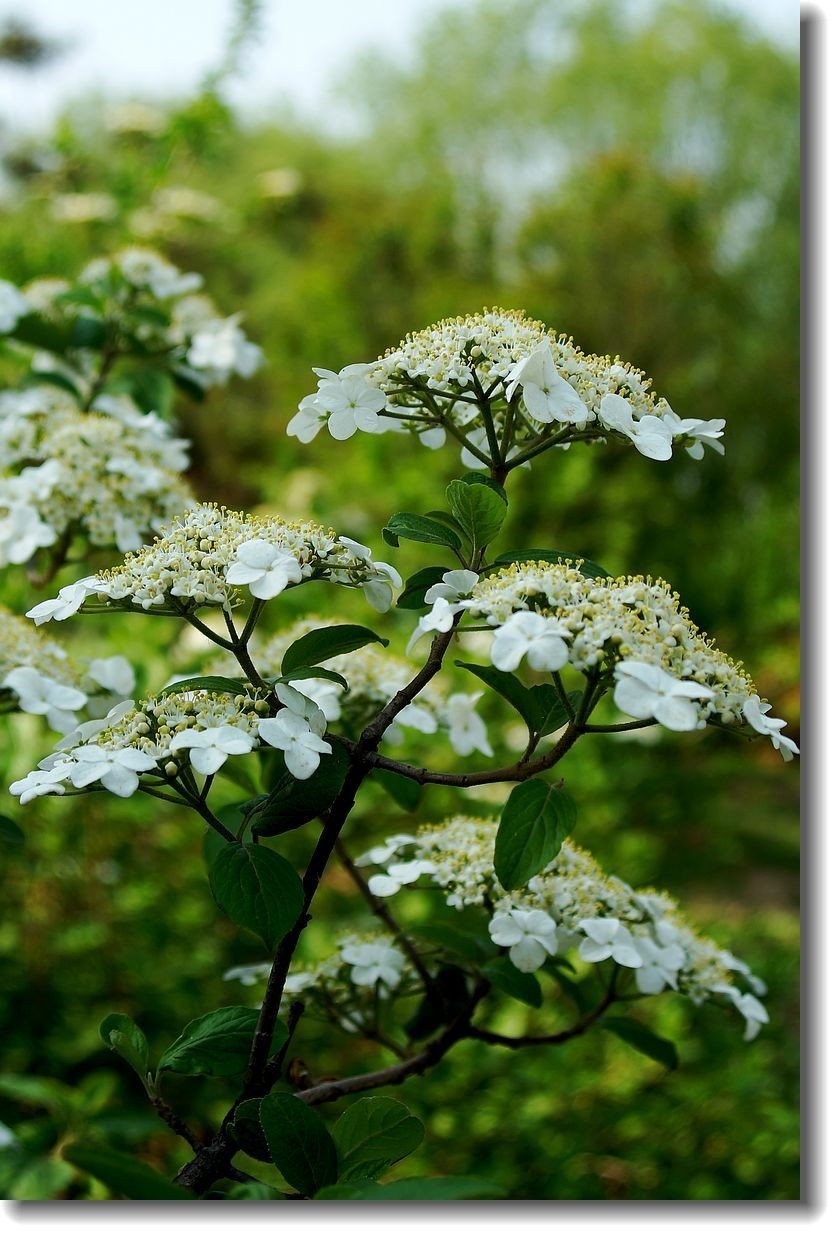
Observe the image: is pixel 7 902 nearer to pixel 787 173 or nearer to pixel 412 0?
pixel 412 0

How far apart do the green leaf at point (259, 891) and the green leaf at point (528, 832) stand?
0.09 meters

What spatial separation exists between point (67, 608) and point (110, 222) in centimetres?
183

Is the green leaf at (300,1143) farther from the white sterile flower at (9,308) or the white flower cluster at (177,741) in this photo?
the white sterile flower at (9,308)

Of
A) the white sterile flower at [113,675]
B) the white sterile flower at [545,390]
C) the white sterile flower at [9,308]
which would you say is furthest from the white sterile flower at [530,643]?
the white sterile flower at [9,308]

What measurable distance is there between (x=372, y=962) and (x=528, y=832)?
206 mm

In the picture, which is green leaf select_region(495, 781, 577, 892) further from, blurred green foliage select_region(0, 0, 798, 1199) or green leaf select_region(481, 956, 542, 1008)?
blurred green foliage select_region(0, 0, 798, 1199)

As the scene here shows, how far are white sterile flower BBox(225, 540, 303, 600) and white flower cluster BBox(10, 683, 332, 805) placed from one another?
54mm

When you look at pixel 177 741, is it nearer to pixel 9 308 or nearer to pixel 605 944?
pixel 605 944

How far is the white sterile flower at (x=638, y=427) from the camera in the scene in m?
0.53

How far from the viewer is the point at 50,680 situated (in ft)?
2.22

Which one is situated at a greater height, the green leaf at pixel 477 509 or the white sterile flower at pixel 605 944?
the green leaf at pixel 477 509

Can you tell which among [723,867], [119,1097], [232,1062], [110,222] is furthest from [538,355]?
[723,867]

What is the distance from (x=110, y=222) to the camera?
2.17m

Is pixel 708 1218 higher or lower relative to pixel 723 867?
higher
